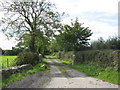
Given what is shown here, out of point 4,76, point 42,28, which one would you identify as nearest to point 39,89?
point 4,76

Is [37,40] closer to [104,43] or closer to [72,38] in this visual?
[72,38]

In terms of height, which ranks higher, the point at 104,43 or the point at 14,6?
the point at 14,6

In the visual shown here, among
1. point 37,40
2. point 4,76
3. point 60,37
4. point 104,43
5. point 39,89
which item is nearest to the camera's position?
point 39,89

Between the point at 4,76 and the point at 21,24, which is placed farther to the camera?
the point at 21,24

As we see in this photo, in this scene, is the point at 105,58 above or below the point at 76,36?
below

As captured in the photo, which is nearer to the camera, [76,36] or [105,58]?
[105,58]

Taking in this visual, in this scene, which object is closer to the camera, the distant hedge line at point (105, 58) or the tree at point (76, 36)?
the distant hedge line at point (105, 58)

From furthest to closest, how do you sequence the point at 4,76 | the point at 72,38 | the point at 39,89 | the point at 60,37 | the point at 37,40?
the point at 37,40, the point at 60,37, the point at 72,38, the point at 4,76, the point at 39,89

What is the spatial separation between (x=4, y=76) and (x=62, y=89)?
4337 mm

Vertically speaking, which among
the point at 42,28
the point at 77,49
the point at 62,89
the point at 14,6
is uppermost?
the point at 14,6

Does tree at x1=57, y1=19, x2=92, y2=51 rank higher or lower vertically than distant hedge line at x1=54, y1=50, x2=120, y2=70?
higher

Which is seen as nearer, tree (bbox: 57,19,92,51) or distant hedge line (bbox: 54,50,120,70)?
distant hedge line (bbox: 54,50,120,70)

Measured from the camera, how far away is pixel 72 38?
26.2 m

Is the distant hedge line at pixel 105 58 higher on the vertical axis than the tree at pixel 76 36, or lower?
lower
